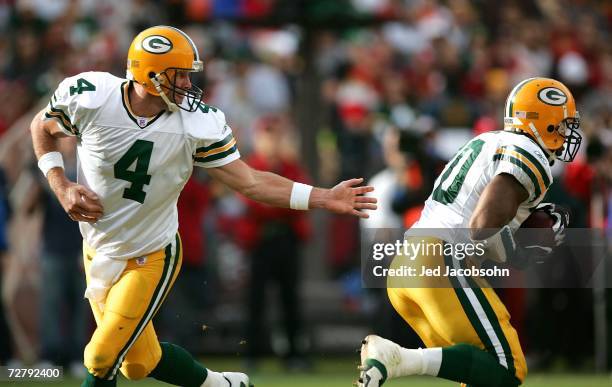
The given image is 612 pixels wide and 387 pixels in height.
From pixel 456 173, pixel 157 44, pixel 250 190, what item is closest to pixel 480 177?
pixel 456 173

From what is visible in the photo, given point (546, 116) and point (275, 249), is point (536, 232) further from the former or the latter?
point (275, 249)

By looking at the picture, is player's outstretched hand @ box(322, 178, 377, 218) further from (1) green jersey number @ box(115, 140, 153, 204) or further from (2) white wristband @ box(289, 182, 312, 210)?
(1) green jersey number @ box(115, 140, 153, 204)

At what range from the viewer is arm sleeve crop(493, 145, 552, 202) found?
223 inches

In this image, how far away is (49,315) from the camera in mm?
9836

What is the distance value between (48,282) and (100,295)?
3.90m

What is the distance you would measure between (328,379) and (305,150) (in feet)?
11.3

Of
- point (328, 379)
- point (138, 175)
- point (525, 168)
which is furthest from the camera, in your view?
point (328, 379)

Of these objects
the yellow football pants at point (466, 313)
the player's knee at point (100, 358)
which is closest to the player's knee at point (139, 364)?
the player's knee at point (100, 358)

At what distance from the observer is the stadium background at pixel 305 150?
9.91 metres

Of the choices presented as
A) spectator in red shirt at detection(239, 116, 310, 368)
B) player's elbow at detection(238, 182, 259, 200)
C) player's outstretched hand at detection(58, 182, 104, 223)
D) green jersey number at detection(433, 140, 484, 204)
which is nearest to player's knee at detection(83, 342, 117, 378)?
player's outstretched hand at detection(58, 182, 104, 223)

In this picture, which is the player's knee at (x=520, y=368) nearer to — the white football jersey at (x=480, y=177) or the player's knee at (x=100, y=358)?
the white football jersey at (x=480, y=177)

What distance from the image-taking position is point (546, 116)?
595 centimetres

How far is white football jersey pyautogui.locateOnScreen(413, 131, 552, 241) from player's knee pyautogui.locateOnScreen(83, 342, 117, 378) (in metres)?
1.67

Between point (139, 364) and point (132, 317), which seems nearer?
point (132, 317)
